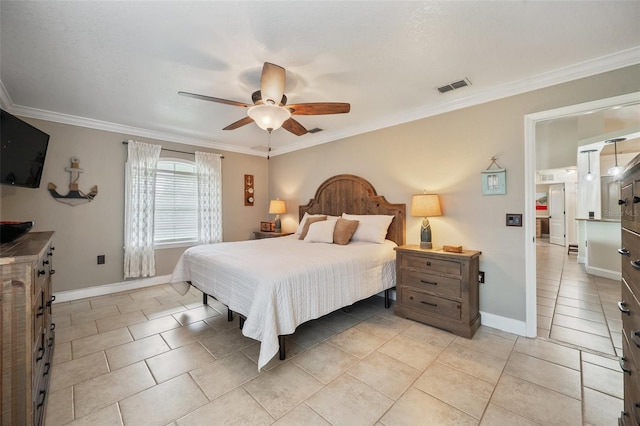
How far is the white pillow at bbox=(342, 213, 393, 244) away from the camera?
3.42 meters

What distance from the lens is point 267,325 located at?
1.92m

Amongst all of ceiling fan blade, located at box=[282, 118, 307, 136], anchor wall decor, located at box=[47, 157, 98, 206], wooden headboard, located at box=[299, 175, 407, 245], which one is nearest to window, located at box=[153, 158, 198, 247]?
anchor wall decor, located at box=[47, 157, 98, 206]

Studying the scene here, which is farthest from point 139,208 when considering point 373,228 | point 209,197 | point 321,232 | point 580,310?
point 580,310

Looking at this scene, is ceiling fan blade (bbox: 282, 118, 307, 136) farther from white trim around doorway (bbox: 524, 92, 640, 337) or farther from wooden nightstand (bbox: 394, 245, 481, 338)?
white trim around doorway (bbox: 524, 92, 640, 337)

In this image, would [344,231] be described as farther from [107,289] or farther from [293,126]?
[107,289]

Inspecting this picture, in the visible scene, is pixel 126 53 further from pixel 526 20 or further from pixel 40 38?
pixel 526 20

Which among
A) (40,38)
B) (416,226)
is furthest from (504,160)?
(40,38)

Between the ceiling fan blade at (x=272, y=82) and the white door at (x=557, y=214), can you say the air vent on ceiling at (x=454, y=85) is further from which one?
the white door at (x=557, y=214)

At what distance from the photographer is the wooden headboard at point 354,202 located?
11.7 ft

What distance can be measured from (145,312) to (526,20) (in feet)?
15.0

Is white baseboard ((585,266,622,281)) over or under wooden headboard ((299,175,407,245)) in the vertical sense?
under

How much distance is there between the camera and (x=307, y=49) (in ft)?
6.64

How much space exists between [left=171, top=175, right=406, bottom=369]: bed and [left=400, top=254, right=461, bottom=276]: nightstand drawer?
0.86 feet

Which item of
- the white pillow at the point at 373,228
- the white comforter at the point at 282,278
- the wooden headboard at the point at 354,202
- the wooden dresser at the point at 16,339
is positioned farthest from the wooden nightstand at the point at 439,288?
the wooden dresser at the point at 16,339
